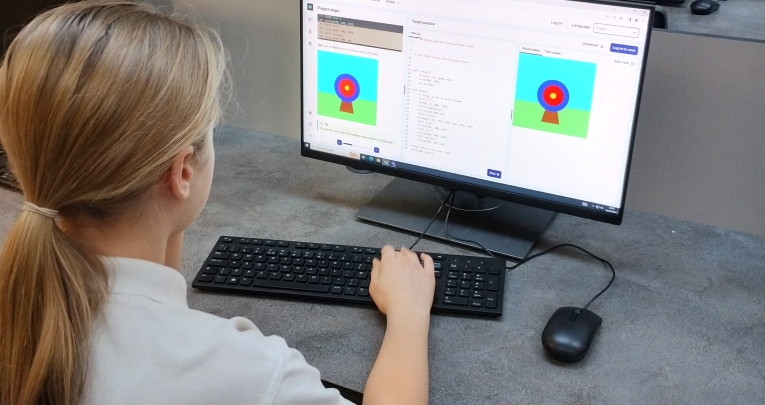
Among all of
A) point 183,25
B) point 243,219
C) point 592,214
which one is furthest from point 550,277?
point 183,25

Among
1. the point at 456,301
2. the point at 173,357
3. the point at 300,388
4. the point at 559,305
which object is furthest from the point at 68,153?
the point at 559,305

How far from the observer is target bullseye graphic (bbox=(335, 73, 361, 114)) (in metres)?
1.25

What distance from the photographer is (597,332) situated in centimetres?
101

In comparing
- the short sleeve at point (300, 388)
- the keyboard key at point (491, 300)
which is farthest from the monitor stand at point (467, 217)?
the short sleeve at point (300, 388)

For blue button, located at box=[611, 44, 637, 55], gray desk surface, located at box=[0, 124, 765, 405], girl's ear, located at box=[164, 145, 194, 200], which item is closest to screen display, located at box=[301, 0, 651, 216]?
blue button, located at box=[611, 44, 637, 55]

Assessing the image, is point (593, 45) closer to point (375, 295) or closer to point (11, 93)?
point (375, 295)

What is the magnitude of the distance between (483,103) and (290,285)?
422 millimetres

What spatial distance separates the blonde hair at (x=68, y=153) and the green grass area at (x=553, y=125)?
0.58 metres

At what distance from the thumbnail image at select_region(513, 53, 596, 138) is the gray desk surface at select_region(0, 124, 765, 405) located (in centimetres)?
22

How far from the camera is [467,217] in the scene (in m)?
1.29

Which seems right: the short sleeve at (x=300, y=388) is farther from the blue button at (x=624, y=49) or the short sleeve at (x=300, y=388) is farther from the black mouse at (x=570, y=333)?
the blue button at (x=624, y=49)

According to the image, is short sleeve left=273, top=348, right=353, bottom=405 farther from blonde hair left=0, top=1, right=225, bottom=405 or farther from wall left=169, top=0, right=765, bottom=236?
wall left=169, top=0, right=765, bottom=236

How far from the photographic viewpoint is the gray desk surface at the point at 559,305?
0.91 m

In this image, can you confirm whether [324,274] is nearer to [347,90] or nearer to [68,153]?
[347,90]
